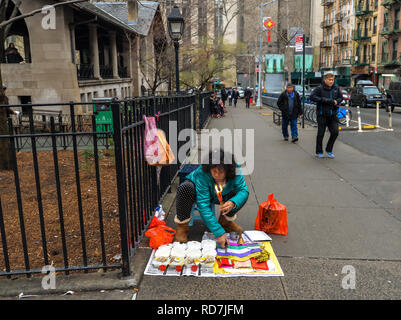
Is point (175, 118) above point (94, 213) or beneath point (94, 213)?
above

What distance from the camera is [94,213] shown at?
209 inches

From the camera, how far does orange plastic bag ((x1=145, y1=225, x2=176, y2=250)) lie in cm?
400

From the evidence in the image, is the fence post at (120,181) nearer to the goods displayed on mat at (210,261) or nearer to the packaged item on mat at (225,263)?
the goods displayed on mat at (210,261)

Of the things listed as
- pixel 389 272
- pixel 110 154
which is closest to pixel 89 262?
pixel 389 272

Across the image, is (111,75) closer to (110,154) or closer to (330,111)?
(110,154)

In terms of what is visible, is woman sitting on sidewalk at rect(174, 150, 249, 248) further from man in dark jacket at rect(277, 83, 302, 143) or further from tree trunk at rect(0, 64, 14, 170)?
man in dark jacket at rect(277, 83, 302, 143)

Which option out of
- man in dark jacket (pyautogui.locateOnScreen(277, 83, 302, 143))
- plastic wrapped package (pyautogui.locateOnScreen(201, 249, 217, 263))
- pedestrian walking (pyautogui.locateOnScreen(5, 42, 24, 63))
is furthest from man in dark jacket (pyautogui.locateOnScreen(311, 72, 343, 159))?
pedestrian walking (pyautogui.locateOnScreen(5, 42, 24, 63))

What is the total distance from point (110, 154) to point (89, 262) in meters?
6.14

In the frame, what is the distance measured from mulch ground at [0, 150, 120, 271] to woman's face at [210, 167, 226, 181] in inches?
52.3

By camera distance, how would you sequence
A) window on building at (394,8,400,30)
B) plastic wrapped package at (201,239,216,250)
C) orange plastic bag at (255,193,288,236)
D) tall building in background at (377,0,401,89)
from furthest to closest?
window on building at (394,8,400,30), tall building in background at (377,0,401,89), orange plastic bag at (255,193,288,236), plastic wrapped package at (201,239,216,250)

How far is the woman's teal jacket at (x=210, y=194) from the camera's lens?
3.83m

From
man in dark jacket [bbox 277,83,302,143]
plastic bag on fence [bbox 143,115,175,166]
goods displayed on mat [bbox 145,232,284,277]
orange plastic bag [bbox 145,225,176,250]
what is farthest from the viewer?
man in dark jacket [bbox 277,83,302,143]

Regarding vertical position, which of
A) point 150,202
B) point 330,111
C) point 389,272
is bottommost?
point 389,272

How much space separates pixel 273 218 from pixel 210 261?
1205mm
